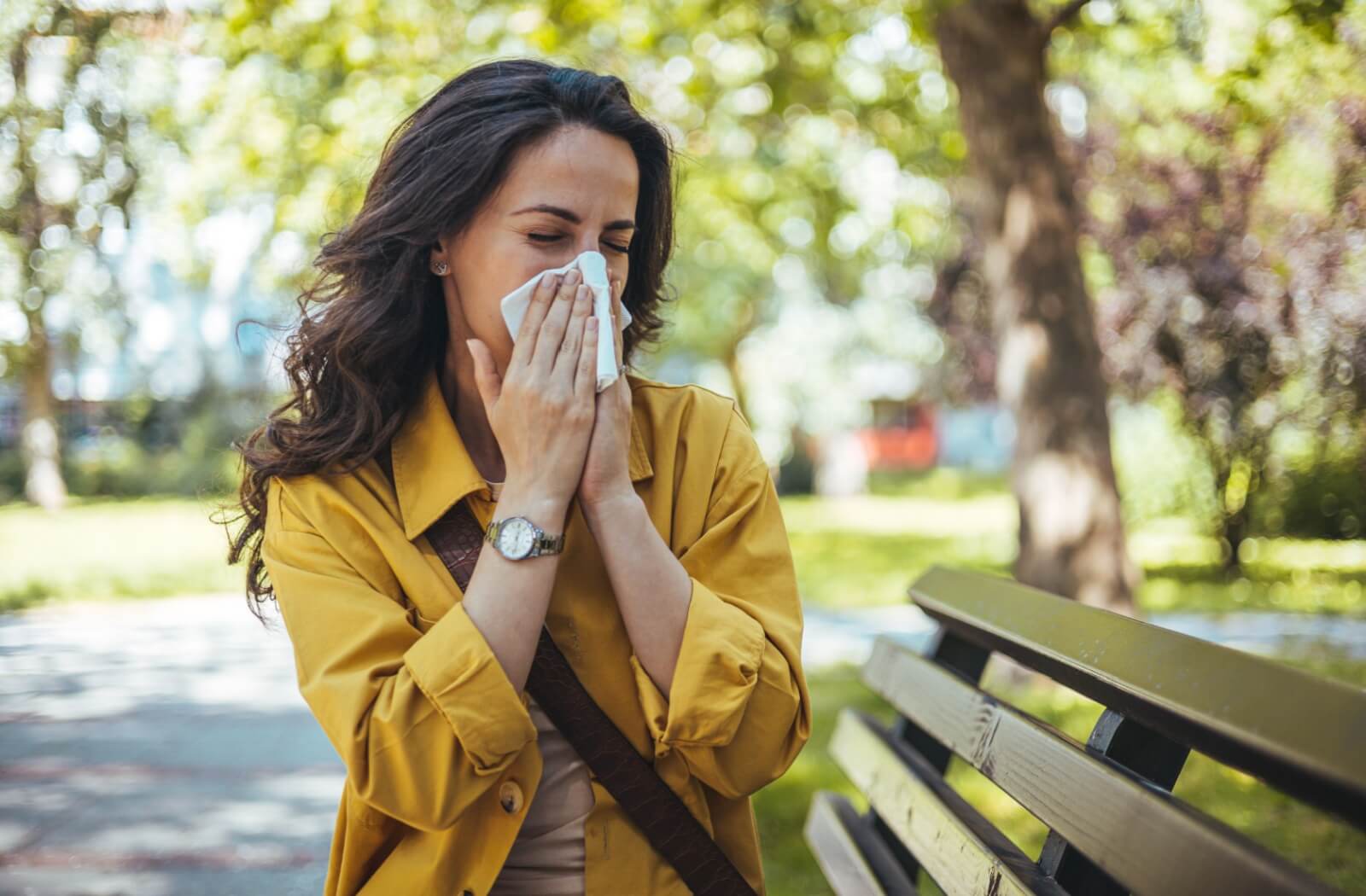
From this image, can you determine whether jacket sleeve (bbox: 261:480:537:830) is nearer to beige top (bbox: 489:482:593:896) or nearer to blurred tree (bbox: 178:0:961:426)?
beige top (bbox: 489:482:593:896)

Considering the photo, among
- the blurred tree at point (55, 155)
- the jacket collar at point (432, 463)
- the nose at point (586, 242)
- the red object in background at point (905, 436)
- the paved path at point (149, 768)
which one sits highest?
the blurred tree at point (55, 155)

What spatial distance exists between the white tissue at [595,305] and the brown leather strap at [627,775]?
1.31 ft

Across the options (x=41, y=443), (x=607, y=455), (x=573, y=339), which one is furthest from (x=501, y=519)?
(x=41, y=443)

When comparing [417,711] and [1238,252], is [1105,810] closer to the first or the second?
[417,711]

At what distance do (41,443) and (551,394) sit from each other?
15023mm

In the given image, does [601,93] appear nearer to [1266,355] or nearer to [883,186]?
[1266,355]

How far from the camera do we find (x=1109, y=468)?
20.4 ft

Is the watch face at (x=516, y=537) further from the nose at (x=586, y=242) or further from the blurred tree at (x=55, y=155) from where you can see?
the blurred tree at (x=55, y=155)

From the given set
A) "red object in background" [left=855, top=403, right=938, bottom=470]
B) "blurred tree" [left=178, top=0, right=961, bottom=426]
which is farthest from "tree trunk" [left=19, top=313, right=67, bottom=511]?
"red object in background" [left=855, top=403, right=938, bottom=470]

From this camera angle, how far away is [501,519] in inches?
73.8

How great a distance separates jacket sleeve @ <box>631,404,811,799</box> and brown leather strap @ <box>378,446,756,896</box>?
0.19 ft

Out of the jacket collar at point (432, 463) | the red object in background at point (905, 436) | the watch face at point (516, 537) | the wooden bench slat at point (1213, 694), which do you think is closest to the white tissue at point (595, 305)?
the jacket collar at point (432, 463)

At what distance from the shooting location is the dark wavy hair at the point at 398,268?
207 centimetres

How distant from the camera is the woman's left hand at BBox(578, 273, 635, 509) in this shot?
1.93 metres
